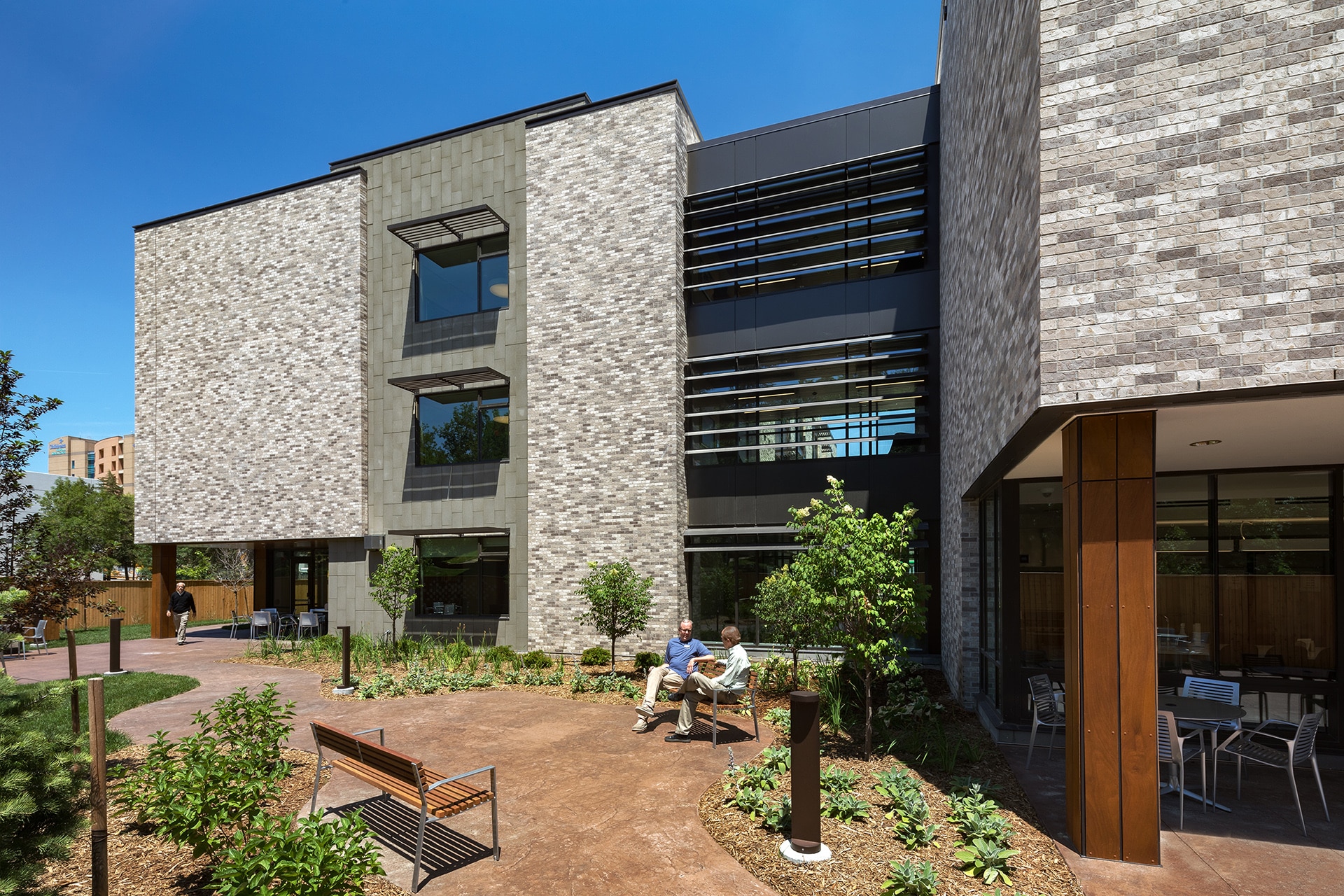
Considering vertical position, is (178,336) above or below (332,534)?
above

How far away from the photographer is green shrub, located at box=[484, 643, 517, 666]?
14195 mm

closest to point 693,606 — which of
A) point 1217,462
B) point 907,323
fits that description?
point 907,323

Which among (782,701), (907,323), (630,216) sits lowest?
(782,701)

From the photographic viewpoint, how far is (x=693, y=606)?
15.0 meters

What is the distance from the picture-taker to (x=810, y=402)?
47.1 feet

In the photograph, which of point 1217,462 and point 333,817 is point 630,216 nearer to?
point 1217,462

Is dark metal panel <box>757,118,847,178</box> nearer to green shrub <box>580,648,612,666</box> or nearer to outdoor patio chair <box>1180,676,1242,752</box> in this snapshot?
green shrub <box>580,648,612,666</box>

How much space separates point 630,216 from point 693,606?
8860 millimetres

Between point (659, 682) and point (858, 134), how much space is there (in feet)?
38.7

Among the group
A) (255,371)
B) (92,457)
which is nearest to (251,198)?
(255,371)

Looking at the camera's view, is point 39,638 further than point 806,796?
Yes

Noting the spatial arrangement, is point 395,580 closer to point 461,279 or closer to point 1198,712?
point 461,279

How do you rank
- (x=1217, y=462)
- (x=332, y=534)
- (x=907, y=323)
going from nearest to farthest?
(x=1217, y=462), (x=907, y=323), (x=332, y=534)

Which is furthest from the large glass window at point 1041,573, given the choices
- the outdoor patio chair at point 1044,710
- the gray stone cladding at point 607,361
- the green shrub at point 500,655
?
the green shrub at point 500,655
